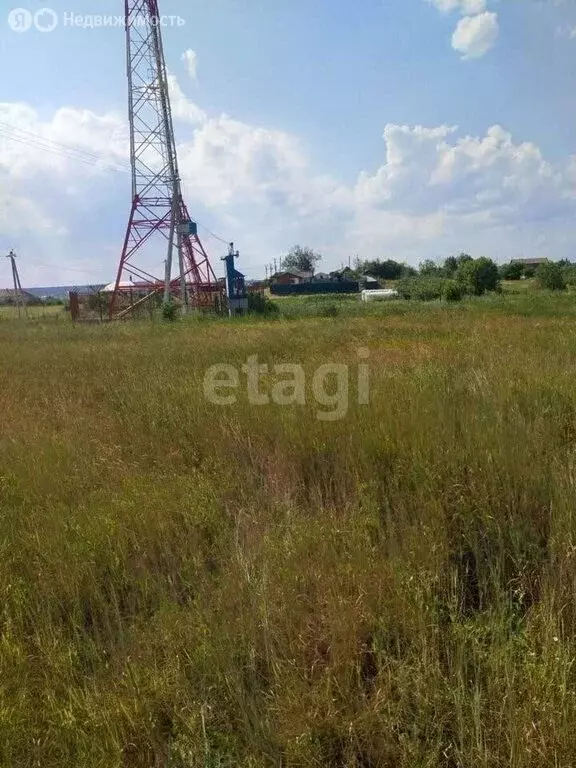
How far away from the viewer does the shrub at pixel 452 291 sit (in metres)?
41.2

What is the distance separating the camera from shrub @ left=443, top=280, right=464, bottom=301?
135ft

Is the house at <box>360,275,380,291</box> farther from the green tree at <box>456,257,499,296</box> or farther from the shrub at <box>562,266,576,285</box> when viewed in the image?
the shrub at <box>562,266,576,285</box>

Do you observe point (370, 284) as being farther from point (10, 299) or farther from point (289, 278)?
point (10, 299)

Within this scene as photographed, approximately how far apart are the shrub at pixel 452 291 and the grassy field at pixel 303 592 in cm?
4019

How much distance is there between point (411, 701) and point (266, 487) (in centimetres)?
154

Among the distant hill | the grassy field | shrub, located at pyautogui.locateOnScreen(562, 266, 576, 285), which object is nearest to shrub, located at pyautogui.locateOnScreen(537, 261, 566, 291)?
shrub, located at pyautogui.locateOnScreen(562, 266, 576, 285)


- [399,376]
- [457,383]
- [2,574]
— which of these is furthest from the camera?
[399,376]

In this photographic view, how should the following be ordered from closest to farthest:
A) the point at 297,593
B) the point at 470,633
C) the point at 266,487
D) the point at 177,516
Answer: the point at 470,633 → the point at 297,593 → the point at 177,516 → the point at 266,487

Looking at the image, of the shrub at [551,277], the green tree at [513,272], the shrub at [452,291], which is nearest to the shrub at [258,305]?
the shrub at [452,291]

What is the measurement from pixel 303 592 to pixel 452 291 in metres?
43.5

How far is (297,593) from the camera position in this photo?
6.13 feet

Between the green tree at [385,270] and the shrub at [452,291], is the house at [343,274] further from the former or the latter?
the shrub at [452,291]

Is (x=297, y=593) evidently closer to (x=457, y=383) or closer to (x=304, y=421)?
(x=304, y=421)

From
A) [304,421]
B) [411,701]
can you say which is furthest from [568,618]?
[304,421]
